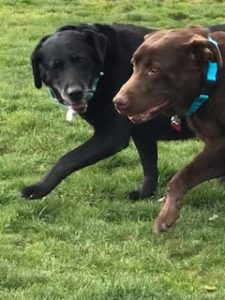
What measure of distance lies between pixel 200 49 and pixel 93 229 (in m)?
1.58

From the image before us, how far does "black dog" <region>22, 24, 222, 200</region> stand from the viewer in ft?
19.3

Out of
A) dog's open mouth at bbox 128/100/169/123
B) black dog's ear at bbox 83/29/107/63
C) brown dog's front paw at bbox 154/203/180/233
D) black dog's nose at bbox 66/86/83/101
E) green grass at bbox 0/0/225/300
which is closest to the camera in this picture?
green grass at bbox 0/0/225/300

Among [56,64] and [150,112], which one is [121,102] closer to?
[150,112]

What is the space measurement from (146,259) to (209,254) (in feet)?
1.34

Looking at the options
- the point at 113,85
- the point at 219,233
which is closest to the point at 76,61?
the point at 113,85

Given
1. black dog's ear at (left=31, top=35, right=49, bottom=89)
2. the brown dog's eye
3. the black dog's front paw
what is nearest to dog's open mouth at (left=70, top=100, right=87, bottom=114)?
black dog's ear at (left=31, top=35, right=49, bottom=89)

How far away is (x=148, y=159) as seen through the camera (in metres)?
6.58

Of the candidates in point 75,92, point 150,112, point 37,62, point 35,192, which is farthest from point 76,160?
point 150,112

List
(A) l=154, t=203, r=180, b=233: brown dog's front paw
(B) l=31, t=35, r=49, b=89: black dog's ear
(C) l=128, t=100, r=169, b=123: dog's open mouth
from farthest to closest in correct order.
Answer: (B) l=31, t=35, r=49, b=89: black dog's ear < (A) l=154, t=203, r=180, b=233: brown dog's front paw < (C) l=128, t=100, r=169, b=123: dog's open mouth

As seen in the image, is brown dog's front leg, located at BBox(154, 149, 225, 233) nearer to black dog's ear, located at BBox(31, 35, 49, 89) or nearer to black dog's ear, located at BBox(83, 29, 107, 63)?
black dog's ear, located at BBox(83, 29, 107, 63)

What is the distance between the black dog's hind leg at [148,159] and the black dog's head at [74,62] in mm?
813

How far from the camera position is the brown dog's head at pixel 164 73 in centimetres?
461

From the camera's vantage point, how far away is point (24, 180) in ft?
21.8

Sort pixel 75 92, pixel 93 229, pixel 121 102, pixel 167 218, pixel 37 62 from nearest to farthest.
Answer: pixel 121 102 < pixel 167 218 < pixel 93 229 < pixel 75 92 < pixel 37 62
